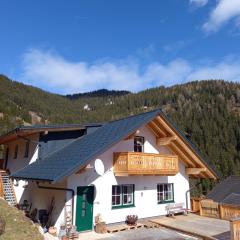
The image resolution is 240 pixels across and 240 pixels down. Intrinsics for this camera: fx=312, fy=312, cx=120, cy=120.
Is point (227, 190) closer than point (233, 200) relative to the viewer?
No

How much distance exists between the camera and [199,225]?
17.4m

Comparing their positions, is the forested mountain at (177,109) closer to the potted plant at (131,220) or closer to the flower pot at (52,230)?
the potted plant at (131,220)

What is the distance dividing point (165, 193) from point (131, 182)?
326cm

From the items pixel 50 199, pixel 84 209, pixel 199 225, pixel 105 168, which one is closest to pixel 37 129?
pixel 50 199

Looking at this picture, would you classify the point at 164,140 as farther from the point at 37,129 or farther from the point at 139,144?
the point at 37,129

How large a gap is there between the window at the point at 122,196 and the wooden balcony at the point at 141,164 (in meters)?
1.12

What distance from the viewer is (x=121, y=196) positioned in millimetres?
18047

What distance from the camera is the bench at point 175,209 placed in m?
20.0

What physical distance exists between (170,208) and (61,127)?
868cm

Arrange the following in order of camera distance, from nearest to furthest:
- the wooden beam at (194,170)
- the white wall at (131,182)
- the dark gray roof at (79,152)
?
the dark gray roof at (79,152) < the white wall at (131,182) < the wooden beam at (194,170)

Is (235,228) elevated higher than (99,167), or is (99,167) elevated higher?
(99,167)

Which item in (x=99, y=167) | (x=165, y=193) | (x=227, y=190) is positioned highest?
(x=99, y=167)

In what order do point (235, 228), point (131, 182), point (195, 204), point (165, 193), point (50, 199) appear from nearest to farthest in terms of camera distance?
point (235, 228) < point (50, 199) < point (131, 182) < point (165, 193) < point (195, 204)

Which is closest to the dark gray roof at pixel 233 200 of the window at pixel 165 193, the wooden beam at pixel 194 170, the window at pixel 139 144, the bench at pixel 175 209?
the wooden beam at pixel 194 170
